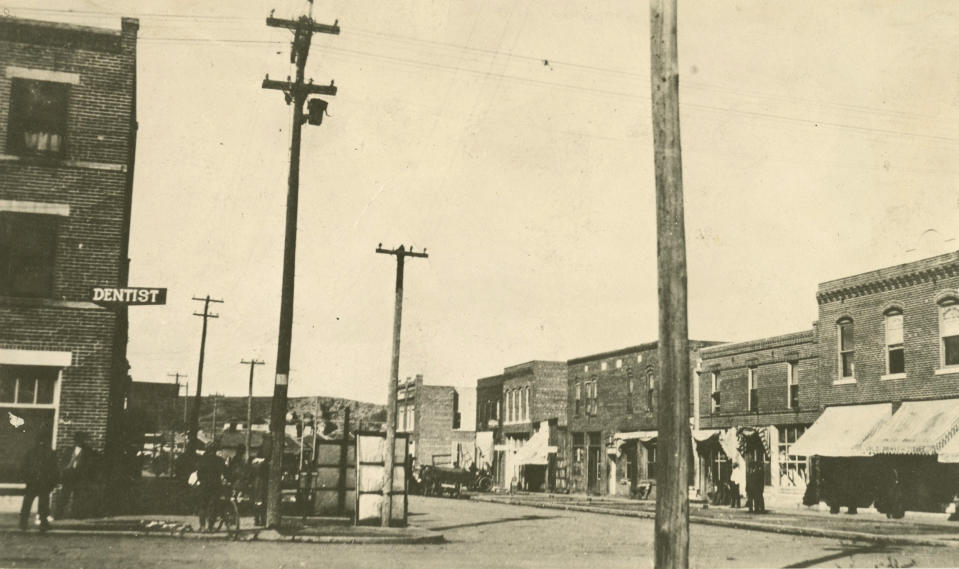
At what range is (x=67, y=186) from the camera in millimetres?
18969

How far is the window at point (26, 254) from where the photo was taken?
18.7m

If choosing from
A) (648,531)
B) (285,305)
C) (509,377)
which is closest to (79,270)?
(285,305)

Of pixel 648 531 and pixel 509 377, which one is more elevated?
pixel 509 377

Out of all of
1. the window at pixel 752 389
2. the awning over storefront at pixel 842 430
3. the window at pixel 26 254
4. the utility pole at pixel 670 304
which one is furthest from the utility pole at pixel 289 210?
the window at pixel 752 389

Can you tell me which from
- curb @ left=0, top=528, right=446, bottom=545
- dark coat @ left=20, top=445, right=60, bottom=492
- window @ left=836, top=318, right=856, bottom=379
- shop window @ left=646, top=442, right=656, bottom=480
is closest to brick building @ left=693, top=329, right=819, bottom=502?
window @ left=836, top=318, right=856, bottom=379

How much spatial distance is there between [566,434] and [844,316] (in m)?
24.2

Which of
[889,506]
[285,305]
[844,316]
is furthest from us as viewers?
[844,316]

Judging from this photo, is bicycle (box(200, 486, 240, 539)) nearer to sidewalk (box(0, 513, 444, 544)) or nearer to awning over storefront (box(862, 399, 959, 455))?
sidewalk (box(0, 513, 444, 544))

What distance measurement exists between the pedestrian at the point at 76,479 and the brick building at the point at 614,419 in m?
27.9

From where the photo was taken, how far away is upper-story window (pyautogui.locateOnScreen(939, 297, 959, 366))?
2697 centimetres

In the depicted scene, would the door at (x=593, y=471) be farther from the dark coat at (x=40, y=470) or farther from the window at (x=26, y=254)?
the dark coat at (x=40, y=470)

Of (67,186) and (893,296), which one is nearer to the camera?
(67,186)

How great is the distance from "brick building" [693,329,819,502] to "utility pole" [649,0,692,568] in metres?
25.2

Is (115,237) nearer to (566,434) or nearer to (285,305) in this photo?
(285,305)
